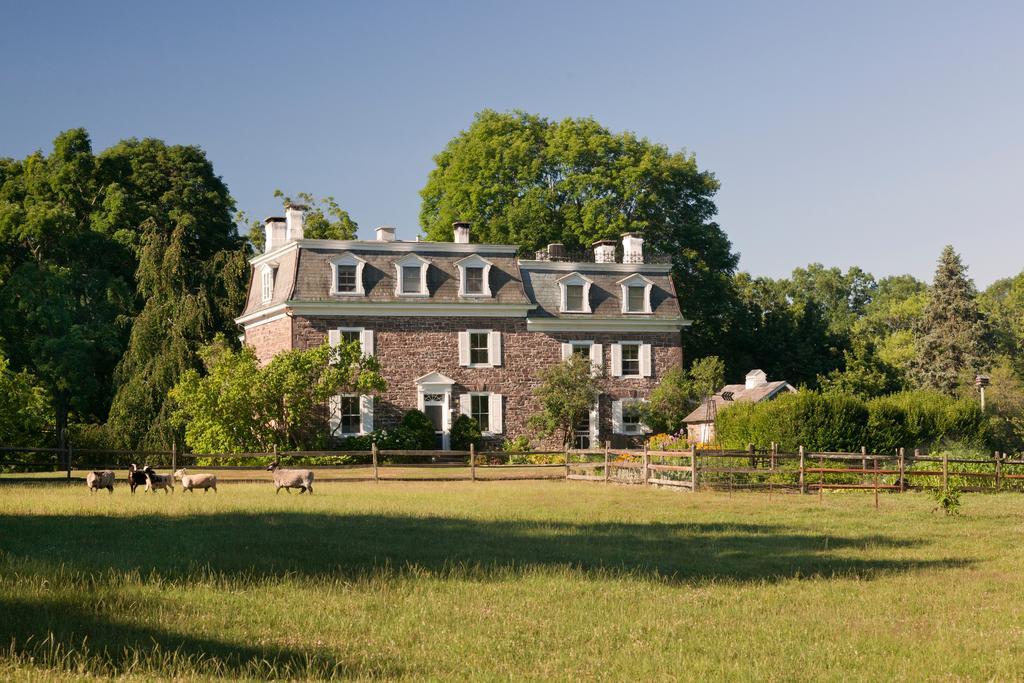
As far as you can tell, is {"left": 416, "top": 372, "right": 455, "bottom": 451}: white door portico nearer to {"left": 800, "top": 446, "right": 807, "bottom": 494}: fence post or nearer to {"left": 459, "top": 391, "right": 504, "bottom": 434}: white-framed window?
{"left": 459, "top": 391, "right": 504, "bottom": 434}: white-framed window

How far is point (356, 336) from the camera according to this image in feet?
153

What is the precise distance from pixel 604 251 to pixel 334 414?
15.0m

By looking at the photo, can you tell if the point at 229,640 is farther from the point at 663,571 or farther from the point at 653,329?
the point at 653,329

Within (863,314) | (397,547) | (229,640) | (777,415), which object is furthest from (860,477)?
(863,314)

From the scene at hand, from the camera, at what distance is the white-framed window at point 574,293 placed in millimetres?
49594

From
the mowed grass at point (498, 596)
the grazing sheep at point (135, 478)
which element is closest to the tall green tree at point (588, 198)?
the grazing sheep at point (135, 478)

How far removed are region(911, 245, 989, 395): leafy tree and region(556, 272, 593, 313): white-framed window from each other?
23.5 metres

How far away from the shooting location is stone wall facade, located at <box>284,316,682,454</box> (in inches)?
1823

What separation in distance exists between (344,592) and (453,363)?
3394 centimetres

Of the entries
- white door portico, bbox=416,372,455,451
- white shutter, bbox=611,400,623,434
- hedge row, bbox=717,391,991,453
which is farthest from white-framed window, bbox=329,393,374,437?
hedge row, bbox=717,391,991,453

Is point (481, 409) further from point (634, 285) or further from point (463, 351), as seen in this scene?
point (634, 285)

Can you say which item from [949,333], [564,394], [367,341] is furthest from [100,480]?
[949,333]

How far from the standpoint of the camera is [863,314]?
12312 cm

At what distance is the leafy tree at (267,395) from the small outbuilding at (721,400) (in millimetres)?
12429
